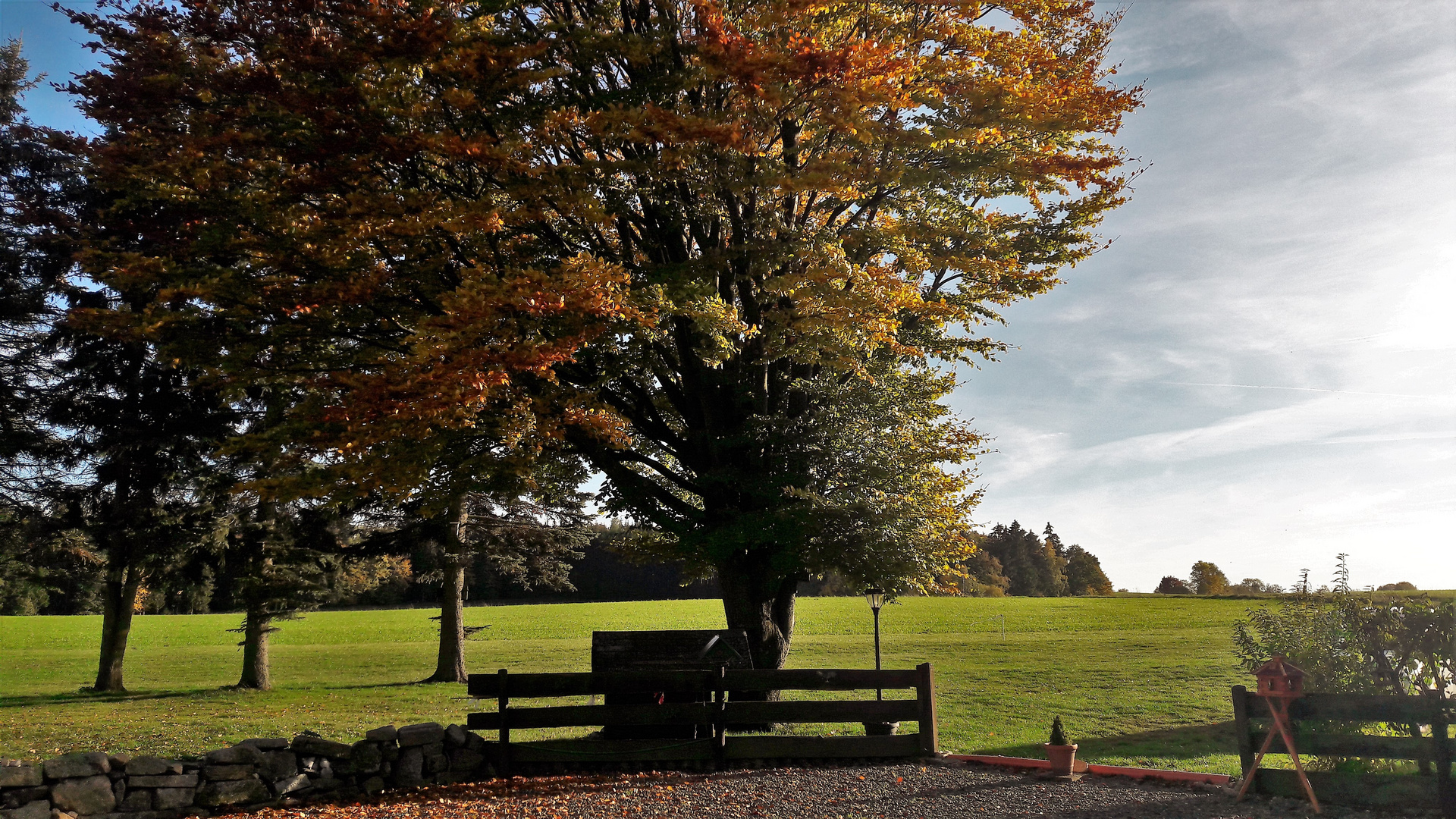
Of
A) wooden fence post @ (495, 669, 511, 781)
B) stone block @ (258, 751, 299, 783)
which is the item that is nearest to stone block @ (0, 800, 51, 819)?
stone block @ (258, 751, 299, 783)

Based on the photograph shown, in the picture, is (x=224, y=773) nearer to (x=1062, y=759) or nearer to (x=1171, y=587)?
(x=1062, y=759)

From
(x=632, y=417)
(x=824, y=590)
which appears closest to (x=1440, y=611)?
(x=632, y=417)

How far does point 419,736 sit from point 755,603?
19.2 ft

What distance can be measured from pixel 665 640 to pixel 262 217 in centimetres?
763

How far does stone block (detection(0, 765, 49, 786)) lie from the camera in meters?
7.23

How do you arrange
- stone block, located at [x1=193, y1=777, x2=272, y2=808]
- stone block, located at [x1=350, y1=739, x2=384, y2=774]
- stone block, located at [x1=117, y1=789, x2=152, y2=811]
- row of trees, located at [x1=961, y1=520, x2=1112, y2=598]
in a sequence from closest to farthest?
stone block, located at [x1=117, y1=789, x2=152, y2=811] < stone block, located at [x1=193, y1=777, x2=272, y2=808] < stone block, located at [x1=350, y1=739, x2=384, y2=774] < row of trees, located at [x1=961, y1=520, x2=1112, y2=598]

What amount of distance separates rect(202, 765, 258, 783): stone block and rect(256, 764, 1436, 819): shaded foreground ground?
48 cm

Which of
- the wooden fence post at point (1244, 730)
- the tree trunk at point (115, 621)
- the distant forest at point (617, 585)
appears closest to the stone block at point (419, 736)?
the wooden fence post at point (1244, 730)

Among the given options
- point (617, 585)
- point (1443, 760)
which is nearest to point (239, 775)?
point (1443, 760)

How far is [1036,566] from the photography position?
72000 millimetres

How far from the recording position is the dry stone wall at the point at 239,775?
24.4 ft

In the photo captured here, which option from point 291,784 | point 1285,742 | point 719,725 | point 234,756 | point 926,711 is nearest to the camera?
point 1285,742

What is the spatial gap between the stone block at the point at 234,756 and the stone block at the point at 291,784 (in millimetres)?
321

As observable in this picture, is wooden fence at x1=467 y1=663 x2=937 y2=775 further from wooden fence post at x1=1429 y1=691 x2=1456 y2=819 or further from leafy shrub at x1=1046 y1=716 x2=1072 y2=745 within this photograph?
wooden fence post at x1=1429 y1=691 x2=1456 y2=819
